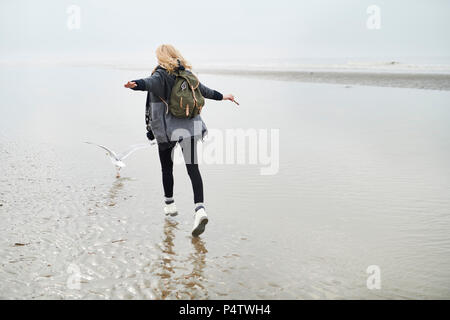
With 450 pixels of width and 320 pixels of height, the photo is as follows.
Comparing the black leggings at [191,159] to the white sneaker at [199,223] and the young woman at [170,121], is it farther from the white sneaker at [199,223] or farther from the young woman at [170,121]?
the white sneaker at [199,223]

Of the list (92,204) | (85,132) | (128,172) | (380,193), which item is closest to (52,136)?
(85,132)

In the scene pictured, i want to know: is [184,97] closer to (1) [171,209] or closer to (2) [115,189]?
(1) [171,209]

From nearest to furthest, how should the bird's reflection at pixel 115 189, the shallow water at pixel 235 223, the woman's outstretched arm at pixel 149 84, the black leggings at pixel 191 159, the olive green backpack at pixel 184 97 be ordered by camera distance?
→ the shallow water at pixel 235 223 < the woman's outstretched arm at pixel 149 84 < the olive green backpack at pixel 184 97 < the black leggings at pixel 191 159 < the bird's reflection at pixel 115 189

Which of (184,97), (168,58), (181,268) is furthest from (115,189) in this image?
(181,268)

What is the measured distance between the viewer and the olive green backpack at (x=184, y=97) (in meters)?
4.42

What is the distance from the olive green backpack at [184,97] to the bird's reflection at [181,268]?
3.96ft

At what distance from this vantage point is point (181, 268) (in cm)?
387

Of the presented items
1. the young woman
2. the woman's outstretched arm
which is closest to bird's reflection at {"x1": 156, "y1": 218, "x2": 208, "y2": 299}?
the young woman

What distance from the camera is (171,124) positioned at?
14.9 ft

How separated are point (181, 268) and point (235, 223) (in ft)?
3.92

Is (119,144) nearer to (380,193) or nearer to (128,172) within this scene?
(128,172)

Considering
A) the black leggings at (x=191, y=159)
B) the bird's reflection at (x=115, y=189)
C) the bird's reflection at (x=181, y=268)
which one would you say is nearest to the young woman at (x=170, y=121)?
the black leggings at (x=191, y=159)

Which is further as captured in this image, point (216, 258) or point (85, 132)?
point (85, 132)

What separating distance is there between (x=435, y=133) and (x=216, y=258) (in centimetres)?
803
